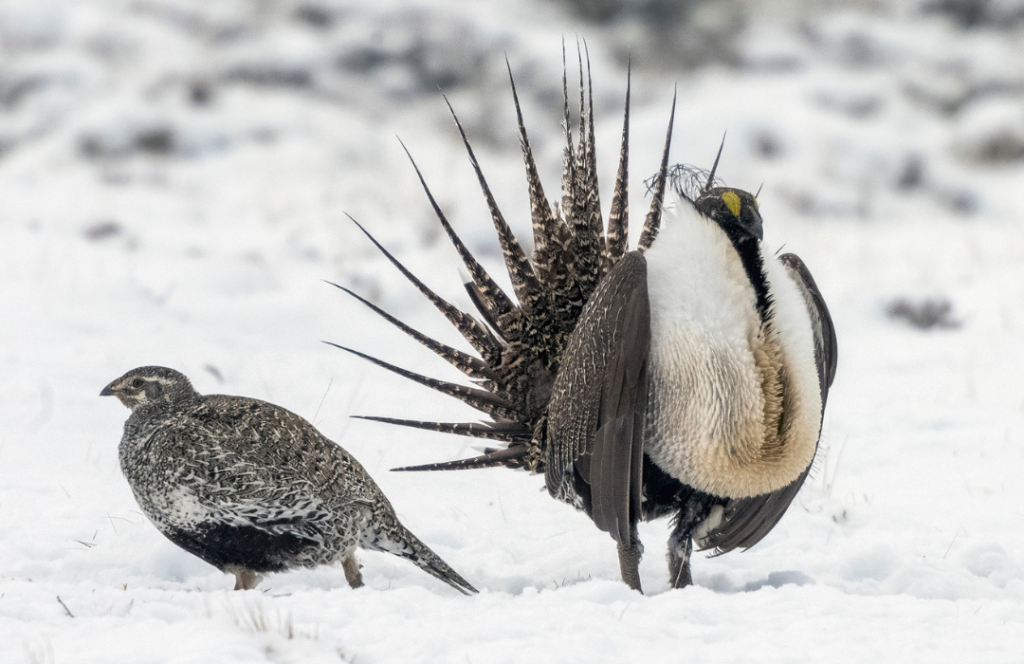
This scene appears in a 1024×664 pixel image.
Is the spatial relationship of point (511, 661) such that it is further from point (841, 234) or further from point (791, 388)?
point (841, 234)

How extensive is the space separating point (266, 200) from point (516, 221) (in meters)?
2.58

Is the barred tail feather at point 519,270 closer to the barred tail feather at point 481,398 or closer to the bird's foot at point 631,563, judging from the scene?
the barred tail feather at point 481,398

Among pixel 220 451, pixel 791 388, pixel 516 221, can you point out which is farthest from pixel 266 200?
pixel 791 388

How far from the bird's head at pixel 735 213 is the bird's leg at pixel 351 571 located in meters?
1.33

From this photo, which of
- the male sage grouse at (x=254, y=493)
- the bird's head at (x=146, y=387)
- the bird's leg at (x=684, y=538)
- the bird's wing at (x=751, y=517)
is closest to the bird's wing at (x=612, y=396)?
the bird's leg at (x=684, y=538)

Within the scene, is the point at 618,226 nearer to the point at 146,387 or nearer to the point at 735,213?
the point at 735,213

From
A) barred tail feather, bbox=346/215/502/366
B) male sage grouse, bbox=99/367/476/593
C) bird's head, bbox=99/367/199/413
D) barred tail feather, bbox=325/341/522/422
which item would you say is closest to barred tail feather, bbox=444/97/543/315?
barred tail feather, bbox=346/215/502/366

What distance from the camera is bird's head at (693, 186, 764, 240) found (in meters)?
2.31

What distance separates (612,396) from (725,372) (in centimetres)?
27

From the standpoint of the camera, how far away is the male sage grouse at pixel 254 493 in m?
2.43

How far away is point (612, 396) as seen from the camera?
2258 millimetres

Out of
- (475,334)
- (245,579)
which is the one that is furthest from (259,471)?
(475,334)

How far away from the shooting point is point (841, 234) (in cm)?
1067

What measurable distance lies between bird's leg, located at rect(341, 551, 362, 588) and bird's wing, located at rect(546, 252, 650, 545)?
68 centimetres
